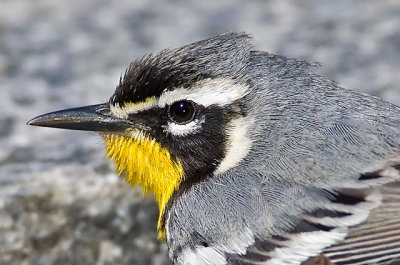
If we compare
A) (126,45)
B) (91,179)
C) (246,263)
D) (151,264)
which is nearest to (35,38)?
(126,45)

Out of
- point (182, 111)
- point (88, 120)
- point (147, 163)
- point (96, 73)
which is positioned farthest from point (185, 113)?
point (96, 73)

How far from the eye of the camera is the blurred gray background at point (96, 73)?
658cm

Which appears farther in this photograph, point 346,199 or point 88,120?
point 88,120

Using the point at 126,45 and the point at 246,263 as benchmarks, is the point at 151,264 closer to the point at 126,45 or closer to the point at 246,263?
the point at 246,263

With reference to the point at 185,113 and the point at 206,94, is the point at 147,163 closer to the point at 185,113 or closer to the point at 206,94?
the point at 185,113

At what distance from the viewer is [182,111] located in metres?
5.21

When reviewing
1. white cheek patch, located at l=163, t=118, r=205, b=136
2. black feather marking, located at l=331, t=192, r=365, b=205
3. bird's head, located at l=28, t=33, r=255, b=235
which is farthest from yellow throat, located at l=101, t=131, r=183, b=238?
black feather marking, located at l=331, t=192, r=365, b=205

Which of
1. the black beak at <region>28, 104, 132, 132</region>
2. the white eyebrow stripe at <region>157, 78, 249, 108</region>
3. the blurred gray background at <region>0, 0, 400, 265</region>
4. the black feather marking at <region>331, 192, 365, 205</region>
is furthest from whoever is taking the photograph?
the blurred gray background at <region>0, 0, 400, 265</region>

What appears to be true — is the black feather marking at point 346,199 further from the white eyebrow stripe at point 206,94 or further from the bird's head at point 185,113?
the white eyebrow stripe at point 206,94

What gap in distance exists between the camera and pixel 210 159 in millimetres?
5293

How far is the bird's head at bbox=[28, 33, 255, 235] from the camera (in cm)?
519

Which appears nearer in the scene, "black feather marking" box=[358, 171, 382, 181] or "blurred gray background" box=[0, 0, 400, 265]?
"black feather marking" box=[358, 171, 382, 181]

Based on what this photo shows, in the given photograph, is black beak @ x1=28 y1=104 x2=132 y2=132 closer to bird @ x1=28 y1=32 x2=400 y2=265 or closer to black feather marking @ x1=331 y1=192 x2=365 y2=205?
bird @ x1=28 y1=32 x2=400 y2=265

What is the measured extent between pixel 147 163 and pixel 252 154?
0.68 metres
